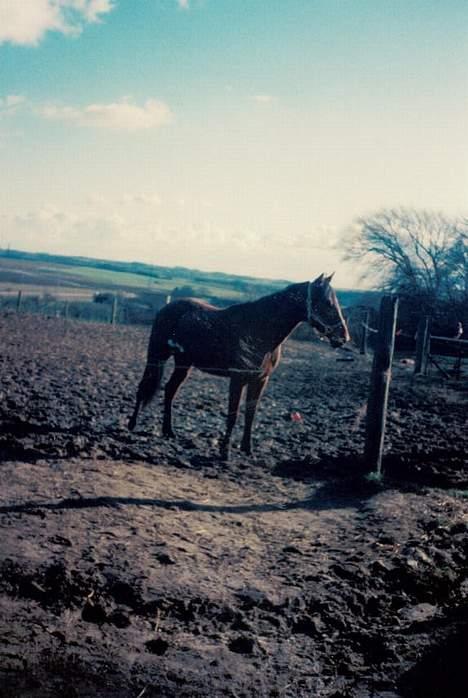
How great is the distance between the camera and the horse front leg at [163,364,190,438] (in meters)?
7.41

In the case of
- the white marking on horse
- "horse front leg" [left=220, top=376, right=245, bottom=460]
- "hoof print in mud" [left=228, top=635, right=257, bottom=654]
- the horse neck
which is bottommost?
"hoof print in mud" [left=228, top=635, right=257, bottom=654]

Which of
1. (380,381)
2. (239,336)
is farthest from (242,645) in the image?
(239,336)

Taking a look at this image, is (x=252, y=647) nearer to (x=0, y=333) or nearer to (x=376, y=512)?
(x=376, y=512)

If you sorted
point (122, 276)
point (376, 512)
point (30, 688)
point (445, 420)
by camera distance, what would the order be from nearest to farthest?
point (30, 688)
point (376, 512)
point (445, 420)
point (122, 276)

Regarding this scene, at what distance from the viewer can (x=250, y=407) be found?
7031mm

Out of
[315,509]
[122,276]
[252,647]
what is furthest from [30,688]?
[122,276]

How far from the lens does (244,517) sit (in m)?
5.06

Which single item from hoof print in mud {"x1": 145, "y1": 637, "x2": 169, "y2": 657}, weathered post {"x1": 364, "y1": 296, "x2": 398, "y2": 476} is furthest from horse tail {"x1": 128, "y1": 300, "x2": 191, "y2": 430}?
hoof print in mud {"x1": 145, "y1": 637, "x2": 169, "y2": 657}

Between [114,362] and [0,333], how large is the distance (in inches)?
206

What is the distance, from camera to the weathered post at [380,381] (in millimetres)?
6285

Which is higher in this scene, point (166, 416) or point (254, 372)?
point (254, 372)

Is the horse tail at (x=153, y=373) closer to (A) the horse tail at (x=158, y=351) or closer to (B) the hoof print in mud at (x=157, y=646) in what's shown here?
(A) the horse tail at (x=158, y=351)

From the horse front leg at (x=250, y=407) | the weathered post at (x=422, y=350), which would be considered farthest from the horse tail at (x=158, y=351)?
the weathered post at (x=422, y=350)

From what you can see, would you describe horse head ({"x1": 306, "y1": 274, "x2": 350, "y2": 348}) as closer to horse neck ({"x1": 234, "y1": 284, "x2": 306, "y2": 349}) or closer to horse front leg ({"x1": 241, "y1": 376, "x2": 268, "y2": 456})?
horse neck ({"x1": 234, "y1": 284, "x2": 306, "y2": 349})
